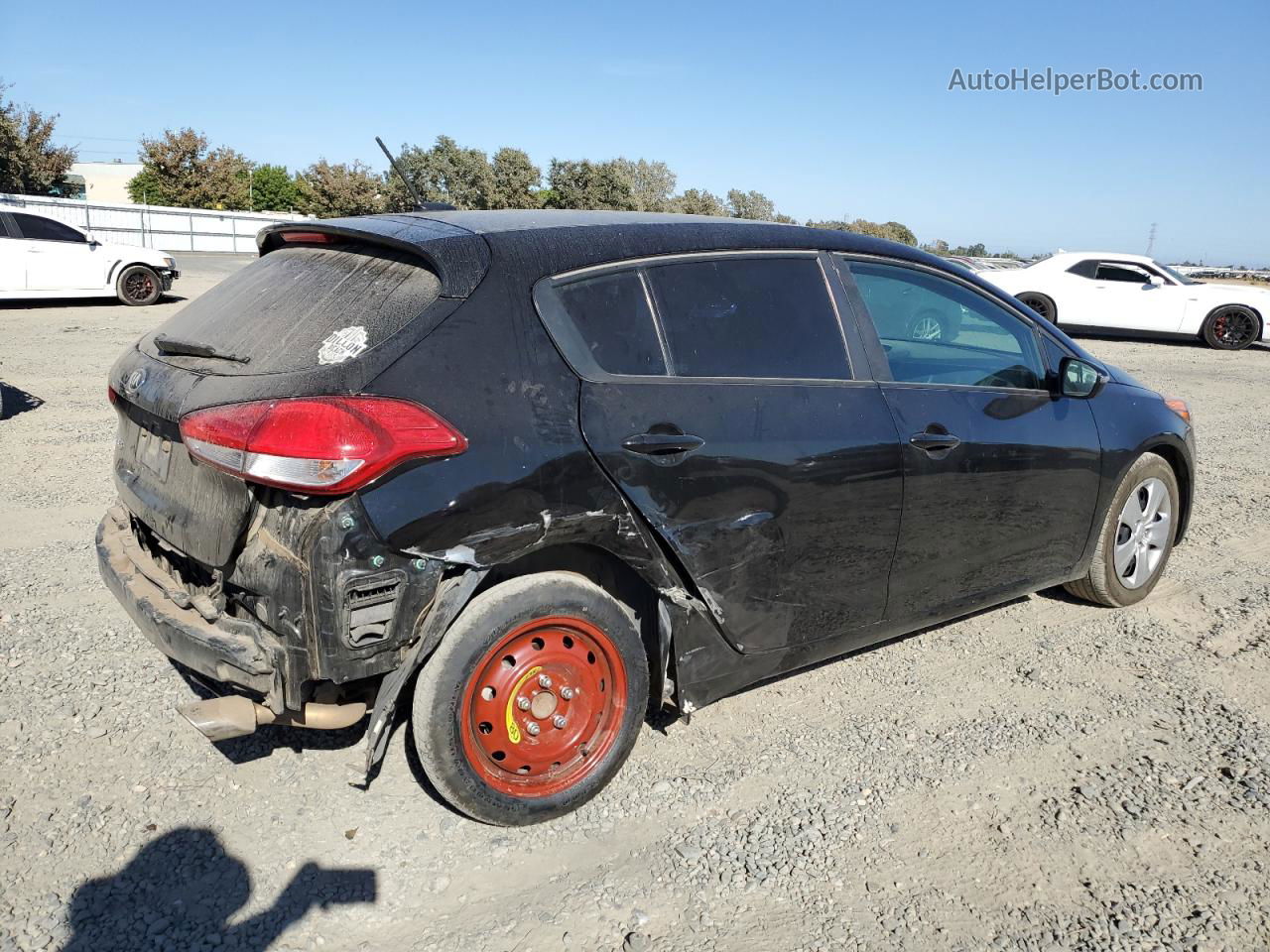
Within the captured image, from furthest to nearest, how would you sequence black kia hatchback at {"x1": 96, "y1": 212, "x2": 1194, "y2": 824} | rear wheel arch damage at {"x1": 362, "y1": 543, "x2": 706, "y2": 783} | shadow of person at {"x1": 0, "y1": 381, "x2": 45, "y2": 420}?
shadow of person at {"x1": 0, "y1": 381, "x2": 45, "y2": 420}, rear wheel arch damage at {"x1": 362, "y1": 543, "x2": 706, "y2": 783}, black kia hatchback at {"x1": 96, "y1": 212, "x2": 1194, "y2": 824}

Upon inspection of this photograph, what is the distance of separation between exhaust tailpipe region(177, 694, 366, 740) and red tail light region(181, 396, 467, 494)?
658mm

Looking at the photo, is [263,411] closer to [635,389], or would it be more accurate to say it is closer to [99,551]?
[635,389]

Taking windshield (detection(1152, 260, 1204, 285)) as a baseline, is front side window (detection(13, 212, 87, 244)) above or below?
below

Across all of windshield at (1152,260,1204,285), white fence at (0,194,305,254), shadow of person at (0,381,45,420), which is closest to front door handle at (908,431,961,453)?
shadow of person at (0,381,45,420)

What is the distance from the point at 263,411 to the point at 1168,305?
1801 centimetres

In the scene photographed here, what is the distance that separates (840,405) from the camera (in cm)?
334

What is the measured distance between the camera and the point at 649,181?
5194 cm

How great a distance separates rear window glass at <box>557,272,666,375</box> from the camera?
115 inches

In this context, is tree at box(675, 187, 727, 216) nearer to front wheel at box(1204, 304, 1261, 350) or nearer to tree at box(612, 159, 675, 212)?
tree at box(612, 159, 675, 212)

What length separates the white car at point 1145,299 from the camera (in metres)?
16.9

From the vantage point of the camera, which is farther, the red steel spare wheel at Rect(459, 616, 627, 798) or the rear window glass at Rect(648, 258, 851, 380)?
the rear window glass at Rect(648, 258, 851, 380)

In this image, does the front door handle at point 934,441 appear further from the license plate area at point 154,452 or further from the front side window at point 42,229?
the front side window at point 42,229

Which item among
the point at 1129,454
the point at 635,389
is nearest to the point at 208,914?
the point at 635,389

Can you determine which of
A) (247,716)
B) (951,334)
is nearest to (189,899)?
(247,716)
